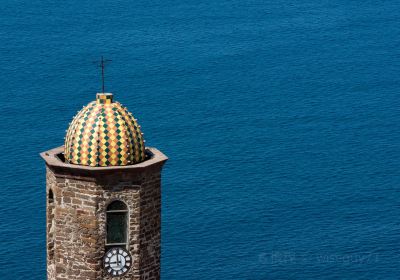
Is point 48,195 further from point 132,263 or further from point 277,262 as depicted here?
point 277,262

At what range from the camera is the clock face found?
6056 cm

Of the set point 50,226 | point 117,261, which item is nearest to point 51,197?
point 50,226

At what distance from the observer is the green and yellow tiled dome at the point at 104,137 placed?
197 feet

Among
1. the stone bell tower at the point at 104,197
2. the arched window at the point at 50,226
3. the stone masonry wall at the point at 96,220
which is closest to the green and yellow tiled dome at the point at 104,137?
the stone bell tower at the point at 104,197

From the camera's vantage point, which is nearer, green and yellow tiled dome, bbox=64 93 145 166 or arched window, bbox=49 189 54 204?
green and yellow tiled dome, bbox=64 93 145 166

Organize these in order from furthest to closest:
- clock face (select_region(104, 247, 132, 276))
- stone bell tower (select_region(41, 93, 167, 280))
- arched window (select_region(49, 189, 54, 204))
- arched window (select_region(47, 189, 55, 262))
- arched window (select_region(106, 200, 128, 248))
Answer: arched window (select_region(47, 189, 55, 262)) → arched window (select_region(49, 189, 54, 204)) → clock face (select_region(104, 247, 132, 276)) → arched window (select_region(106, 200, 128, 248)) → stone bell tower (select_region(41, 93, 167, 280))

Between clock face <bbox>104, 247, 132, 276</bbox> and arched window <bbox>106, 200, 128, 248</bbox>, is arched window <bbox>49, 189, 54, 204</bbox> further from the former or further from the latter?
clock face <bbox>104, 247, 132, 276</bbox>

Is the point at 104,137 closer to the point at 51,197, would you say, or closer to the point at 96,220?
the point at 96,220

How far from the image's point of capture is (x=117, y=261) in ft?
199

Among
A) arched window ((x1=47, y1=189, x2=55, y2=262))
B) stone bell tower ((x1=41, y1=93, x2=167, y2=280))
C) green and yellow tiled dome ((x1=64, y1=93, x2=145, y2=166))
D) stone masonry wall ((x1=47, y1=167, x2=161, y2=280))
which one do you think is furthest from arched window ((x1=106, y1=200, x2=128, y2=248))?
arched window ((x1=47, y1=189, x2=55, y2=262))

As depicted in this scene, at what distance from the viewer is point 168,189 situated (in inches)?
7633

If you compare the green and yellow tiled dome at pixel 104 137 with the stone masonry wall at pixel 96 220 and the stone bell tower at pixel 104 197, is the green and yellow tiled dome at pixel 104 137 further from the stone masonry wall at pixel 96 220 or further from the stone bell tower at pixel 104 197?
the stone masonry wall at pixel 96 220

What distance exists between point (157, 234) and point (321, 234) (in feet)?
431

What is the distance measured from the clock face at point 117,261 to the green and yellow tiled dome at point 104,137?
3.91 meters
